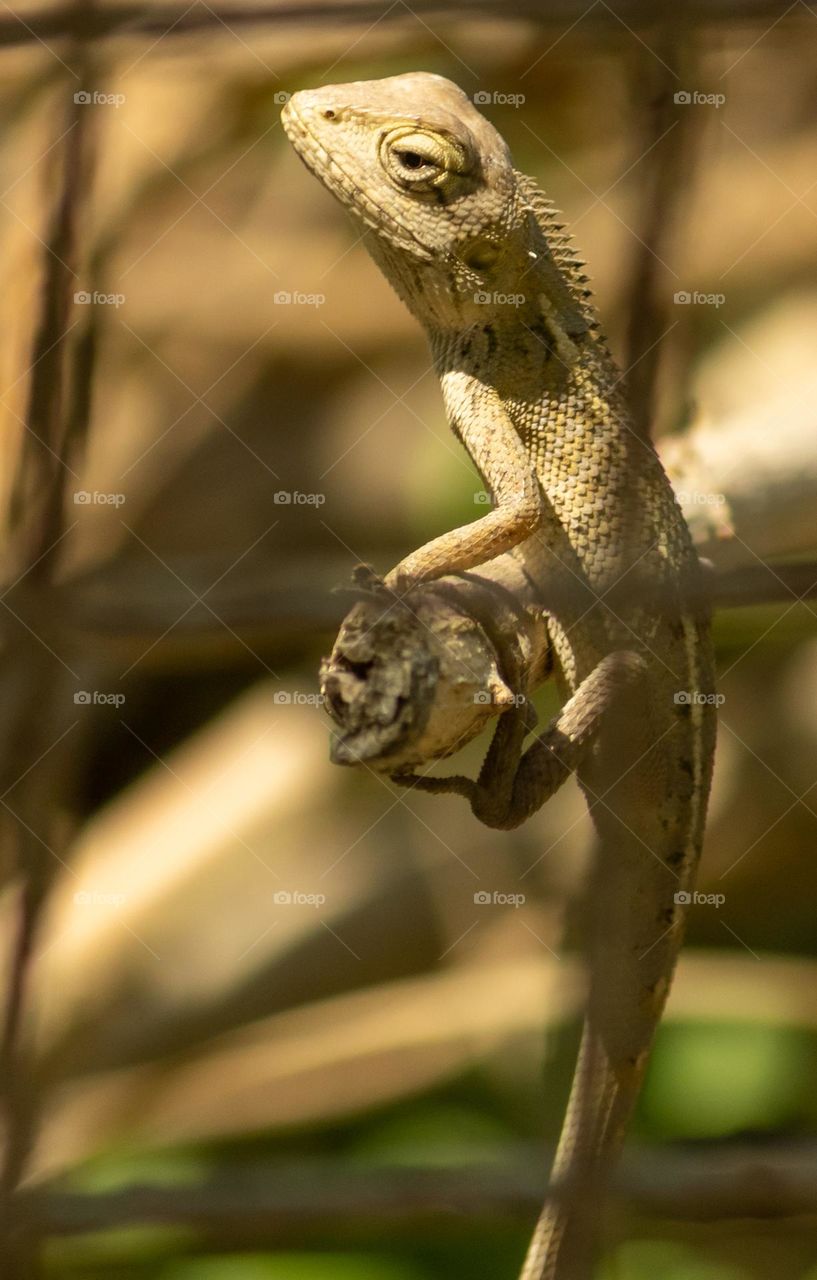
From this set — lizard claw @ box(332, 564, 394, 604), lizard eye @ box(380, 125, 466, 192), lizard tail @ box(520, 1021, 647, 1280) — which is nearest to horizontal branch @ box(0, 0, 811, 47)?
lizard claw @ box(332, 564, 394, 604)

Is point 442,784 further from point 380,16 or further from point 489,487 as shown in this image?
point 380,16

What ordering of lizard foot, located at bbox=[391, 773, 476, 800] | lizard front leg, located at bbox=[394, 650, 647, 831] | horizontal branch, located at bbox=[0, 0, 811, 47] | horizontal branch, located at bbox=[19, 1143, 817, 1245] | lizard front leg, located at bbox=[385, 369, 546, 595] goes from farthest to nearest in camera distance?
lizard front leg, located at bbox=[385, 369, 546, 595] → lizard front leg, located at bbox=[394, 650, 647, 831] → lizard foot, located at bbox=[391, 773, 476, 800] → horizontal branch, located at bbox=[0, 0, 811, 47] → horizontal branch, located at bbox=[19, 1143, 817, 1245]

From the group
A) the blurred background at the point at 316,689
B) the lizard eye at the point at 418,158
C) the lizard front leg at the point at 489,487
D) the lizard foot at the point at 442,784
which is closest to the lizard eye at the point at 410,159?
the lizard eye at the point at 418,158

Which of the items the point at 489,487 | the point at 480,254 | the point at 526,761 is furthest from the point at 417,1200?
the point at 480,254

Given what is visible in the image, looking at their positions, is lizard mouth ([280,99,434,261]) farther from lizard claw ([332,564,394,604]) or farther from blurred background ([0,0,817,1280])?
lizard claw ([332,564,394,604])

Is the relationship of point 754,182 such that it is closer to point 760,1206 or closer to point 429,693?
point 429,693

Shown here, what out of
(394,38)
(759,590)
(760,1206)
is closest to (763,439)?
(759,590)
